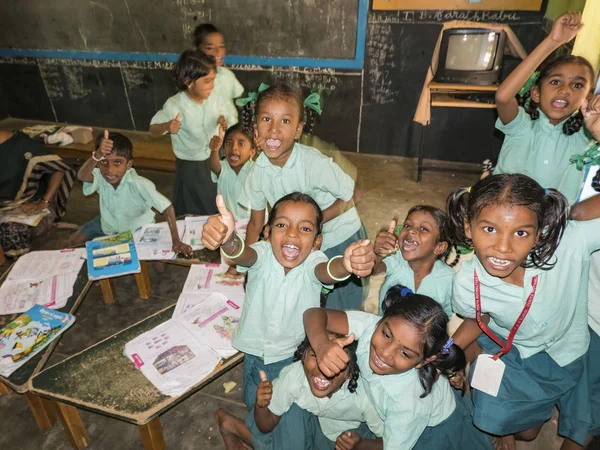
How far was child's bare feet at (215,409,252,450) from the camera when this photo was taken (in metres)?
2.03

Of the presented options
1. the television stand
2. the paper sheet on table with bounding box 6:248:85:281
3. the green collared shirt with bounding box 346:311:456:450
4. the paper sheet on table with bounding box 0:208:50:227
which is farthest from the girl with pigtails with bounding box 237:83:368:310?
the television stand

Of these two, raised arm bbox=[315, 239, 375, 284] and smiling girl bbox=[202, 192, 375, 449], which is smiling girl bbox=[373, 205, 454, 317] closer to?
smiling girl bbox=[202, 192, 375, 449]

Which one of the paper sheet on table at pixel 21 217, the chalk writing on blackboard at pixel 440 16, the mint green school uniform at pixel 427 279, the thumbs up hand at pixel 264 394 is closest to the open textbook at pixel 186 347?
the thumbs up hand at pixel 264 394

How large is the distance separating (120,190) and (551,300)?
266 centimetres

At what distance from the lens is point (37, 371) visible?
1.95 m

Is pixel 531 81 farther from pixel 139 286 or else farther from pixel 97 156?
pixel 139 286

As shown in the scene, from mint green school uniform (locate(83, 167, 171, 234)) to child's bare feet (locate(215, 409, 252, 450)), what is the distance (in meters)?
1.42

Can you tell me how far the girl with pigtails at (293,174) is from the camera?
1982 millimetres

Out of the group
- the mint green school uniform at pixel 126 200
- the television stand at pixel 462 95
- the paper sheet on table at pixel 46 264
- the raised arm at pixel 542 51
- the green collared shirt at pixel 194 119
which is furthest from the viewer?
the television stand at pixel 462 95

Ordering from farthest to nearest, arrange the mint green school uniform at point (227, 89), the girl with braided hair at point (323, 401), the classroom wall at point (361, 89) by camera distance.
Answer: the classroom wall at point (361, 89)
the mint green school uniform at point (227, 89)
the girl with braided hair at point (323, 401)

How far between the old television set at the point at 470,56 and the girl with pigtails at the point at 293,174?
278 cm

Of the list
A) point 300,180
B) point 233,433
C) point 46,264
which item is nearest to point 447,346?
point 300,180

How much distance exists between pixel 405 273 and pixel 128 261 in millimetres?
1754

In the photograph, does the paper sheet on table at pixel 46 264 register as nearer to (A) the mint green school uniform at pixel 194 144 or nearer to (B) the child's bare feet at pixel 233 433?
(A) the mint green school uniform at pixel 194 144
